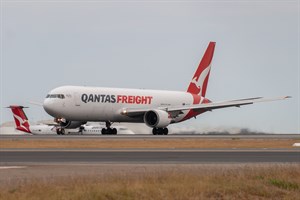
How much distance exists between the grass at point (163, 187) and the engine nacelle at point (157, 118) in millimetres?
55284

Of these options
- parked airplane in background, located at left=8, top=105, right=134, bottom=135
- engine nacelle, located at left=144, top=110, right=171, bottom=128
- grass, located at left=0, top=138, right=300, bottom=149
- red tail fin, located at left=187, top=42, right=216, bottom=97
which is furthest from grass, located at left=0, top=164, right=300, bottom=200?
red tail fin, located at left=187, top=42, right=216, bottom=97

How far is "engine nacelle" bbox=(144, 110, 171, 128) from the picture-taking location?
79812 millimetres

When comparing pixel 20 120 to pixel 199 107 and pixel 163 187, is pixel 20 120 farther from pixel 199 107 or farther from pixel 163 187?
pixel 163 187

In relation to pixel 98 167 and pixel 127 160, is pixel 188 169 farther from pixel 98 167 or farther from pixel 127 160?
pixel 127 160

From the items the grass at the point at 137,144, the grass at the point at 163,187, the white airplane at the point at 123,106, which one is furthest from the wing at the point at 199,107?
the grass at the point at 163,187

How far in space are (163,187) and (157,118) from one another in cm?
5935

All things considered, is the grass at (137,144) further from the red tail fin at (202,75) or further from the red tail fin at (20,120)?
the red tail fin at (20,120)

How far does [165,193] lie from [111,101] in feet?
199

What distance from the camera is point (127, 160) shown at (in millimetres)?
34094

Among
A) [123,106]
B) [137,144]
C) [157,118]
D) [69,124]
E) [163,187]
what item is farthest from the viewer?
[69,124]

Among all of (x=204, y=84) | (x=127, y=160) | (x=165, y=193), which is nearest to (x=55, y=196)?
→ (x=165, y=193)

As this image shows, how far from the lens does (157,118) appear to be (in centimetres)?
7994

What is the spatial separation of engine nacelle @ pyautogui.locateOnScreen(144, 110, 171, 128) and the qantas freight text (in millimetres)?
2576

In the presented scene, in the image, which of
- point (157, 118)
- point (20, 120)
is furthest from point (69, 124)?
point (20, 120)
